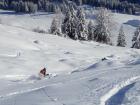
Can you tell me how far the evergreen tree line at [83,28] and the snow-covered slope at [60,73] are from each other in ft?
46.8

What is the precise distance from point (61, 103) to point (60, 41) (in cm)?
4711

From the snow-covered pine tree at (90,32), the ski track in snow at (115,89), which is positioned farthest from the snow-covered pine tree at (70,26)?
the ski track in snow at (115,89)

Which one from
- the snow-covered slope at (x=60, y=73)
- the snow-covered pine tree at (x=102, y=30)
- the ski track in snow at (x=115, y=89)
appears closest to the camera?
the ski track in snow at (x=115, y=89)

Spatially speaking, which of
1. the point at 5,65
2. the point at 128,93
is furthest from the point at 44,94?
the point at 5,65

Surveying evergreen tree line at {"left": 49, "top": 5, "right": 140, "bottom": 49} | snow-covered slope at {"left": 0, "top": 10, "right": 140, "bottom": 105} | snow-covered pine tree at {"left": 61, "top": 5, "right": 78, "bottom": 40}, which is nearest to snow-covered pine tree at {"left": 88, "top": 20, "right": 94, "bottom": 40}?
evergreen tree line at {"left": 49, "top": 5, "right": 140, "bottom": 49}

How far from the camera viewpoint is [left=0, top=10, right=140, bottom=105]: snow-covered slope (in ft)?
59.6

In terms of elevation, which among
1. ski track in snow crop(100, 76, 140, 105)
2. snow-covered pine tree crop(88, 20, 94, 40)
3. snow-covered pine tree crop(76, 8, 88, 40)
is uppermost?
ski track in snow crop(100, 76, 140, 105)

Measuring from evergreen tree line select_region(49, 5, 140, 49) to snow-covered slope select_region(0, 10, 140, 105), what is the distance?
14.3 m

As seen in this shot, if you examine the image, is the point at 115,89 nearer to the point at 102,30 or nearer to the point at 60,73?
the point at 60,73

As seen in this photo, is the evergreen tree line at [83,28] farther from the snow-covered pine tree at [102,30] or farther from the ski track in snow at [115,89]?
the ski track in snow at [115,89]

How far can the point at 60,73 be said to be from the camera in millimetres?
36094

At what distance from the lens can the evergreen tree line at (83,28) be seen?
3187 inches

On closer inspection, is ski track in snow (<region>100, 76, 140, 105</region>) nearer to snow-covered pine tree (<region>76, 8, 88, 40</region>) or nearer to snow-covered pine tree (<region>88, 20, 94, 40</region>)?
snow-covered pine tree (<region>76, 8, 88, 40</region>)

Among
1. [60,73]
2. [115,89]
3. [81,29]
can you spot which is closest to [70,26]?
[81,29]
